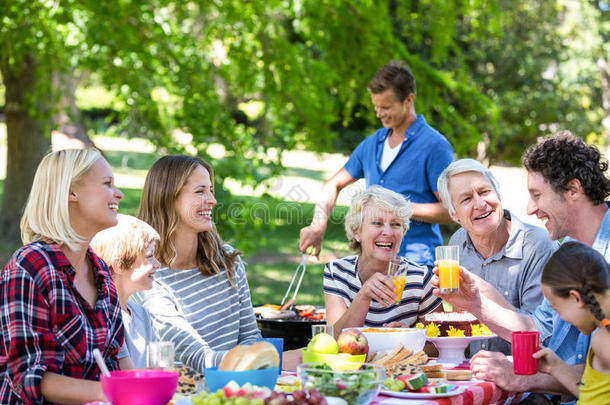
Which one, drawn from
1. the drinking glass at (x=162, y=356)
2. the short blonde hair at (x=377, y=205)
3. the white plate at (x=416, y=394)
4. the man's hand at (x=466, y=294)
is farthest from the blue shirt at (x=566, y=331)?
the drinking glass at (x=162, y=356)

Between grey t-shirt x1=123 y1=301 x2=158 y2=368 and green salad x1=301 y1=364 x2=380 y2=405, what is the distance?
3.46 feet

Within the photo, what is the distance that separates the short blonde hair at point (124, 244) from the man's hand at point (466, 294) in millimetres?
1215

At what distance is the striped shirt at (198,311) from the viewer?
319 cm

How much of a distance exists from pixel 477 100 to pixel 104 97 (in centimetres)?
2253

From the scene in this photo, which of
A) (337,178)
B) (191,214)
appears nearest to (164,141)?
(337,178)

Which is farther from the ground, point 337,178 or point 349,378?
A: point 337,178

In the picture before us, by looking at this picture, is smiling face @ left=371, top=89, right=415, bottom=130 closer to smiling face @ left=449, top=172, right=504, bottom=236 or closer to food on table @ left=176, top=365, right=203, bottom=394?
smiling face @ left=449, top=172, right=504, bottom=236

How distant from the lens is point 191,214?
353cm

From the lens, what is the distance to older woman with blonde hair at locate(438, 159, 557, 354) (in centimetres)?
367

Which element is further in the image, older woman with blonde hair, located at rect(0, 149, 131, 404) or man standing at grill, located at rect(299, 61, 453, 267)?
man standing at grill, located at rect(299, 61, 453, 267)

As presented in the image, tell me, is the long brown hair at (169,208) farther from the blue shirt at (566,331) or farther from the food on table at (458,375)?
the blue shirt at (566,331)

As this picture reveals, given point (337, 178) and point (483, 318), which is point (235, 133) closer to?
point (337, 178)

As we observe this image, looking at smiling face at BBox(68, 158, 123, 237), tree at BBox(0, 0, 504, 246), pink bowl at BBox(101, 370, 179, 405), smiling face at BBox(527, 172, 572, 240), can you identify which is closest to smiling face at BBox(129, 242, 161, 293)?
smiling face at BBox(68, 158, 123, 237)

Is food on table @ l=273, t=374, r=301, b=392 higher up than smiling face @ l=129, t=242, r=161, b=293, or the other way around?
smiling face @ l=129, t=242, r=161, b=293
